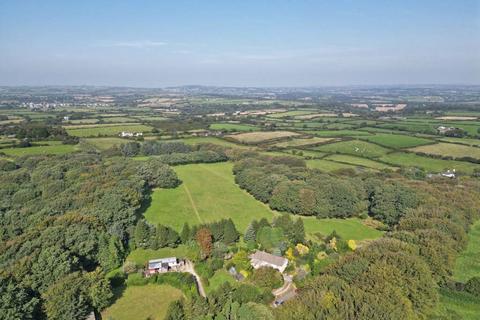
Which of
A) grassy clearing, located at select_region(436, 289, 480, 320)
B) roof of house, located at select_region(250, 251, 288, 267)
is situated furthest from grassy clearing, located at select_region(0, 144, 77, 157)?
grassy clearing, located at select_region(436, 289, 480, 320)

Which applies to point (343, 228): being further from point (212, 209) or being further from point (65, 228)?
point (65, 228)

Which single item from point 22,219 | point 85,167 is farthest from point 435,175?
point 22,219

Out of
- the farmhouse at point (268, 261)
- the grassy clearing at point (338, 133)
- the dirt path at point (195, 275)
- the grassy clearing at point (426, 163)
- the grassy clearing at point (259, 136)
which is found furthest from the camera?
the grassy clearing at point (338, 133)

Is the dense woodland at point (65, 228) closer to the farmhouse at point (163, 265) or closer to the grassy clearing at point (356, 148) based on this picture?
the farmhouse at point (163, 265)

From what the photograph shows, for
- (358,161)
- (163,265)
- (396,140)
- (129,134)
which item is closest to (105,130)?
(129,134)

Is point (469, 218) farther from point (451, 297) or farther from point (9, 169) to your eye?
point (9, 169)

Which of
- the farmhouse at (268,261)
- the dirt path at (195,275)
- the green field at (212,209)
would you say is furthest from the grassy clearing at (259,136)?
the dirt path at (195,275)
